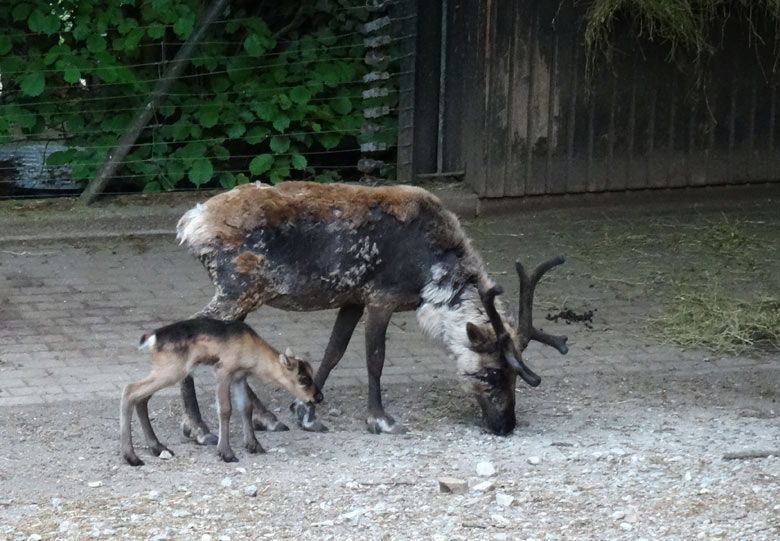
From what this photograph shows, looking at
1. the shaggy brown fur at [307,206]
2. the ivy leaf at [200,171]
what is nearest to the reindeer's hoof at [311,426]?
the shaggy brown fur at [307,206]

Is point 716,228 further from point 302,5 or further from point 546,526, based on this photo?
point 546,526

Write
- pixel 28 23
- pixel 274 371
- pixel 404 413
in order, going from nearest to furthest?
pixel 274 371 → pixel 404 413 → pixel 28 23

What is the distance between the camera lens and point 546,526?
5.38m

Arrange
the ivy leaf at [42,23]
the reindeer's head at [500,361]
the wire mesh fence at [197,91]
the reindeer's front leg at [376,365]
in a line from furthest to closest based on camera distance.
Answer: the wire mesh fence at [197,91]
the ivy leaf at [42,23]
the reindeer's front leg at [376,365]
the reindeer's head at [500,361]

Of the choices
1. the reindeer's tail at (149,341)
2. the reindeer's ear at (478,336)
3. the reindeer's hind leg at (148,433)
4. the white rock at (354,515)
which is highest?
the reindeer's tail at (149,341)

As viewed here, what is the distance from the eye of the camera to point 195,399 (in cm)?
654

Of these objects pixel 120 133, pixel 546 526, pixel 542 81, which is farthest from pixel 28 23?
pixel 546 526

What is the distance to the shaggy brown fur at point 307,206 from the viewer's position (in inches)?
258

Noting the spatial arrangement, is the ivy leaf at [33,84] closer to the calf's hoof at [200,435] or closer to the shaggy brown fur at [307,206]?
the shaggy brown fur at [307,206]

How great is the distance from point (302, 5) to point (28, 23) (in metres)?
2.19

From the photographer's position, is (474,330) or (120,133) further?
(120,133)

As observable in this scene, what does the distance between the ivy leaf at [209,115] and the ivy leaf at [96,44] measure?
92 cm

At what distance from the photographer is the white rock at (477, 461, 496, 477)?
5.99 metres

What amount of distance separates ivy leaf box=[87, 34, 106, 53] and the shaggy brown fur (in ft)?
12.9
